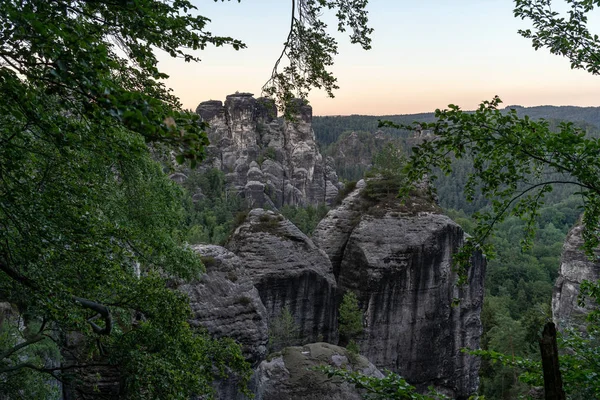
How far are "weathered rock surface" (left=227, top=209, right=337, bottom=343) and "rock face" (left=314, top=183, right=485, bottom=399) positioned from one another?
7.83 ft

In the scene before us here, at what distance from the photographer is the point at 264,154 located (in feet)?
300

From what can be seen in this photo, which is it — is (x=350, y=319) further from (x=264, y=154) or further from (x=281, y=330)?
(x=264, y=154)

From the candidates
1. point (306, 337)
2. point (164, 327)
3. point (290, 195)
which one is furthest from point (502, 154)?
point (290, 195)

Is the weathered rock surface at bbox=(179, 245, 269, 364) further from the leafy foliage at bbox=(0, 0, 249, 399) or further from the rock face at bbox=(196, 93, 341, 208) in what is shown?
the rock face at bbox=(196, 93, 341, 208)

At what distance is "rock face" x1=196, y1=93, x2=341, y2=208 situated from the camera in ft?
282

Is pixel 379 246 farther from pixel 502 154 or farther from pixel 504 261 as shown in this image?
pixel 504 261

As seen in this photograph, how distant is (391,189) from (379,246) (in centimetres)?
459

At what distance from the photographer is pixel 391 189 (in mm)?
28578

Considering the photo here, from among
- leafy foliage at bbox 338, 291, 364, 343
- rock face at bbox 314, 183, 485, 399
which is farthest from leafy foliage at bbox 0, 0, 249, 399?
rock face at bbox 314, 183, 485, 399

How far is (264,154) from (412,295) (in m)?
69.3

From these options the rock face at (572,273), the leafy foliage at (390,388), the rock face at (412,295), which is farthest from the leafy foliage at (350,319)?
the rock face at (572,273)

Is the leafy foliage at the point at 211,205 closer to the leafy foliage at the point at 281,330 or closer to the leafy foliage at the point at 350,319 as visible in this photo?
the leafy foliage at the point at 350,319

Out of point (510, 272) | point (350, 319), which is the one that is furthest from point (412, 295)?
point (510, 272)

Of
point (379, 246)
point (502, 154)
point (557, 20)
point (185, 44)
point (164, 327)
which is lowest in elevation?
point (379, 246)
